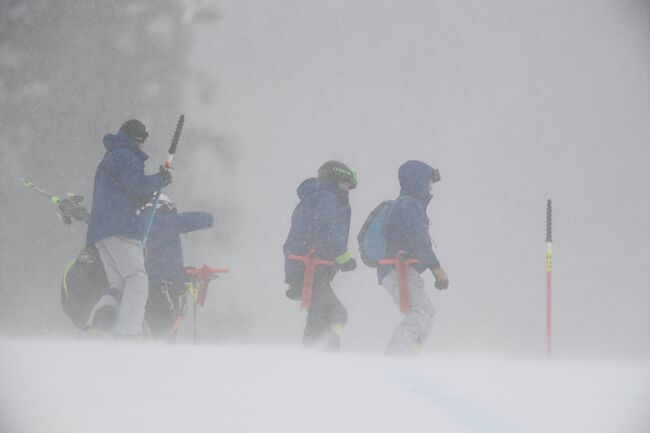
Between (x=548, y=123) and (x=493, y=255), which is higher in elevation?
(x=548, y=123)

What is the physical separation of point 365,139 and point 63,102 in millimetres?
38276

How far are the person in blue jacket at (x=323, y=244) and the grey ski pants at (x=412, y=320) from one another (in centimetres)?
39

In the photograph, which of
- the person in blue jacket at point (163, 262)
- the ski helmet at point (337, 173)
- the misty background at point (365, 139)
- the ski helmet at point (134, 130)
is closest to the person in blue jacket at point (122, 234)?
the ski helmet at point (134, 130)

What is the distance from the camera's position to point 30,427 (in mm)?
2158

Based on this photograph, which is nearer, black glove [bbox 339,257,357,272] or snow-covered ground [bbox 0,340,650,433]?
snow-covered ground [bbox 0,340,650,433]

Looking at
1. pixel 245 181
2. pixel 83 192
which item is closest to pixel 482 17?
pixel 245 181

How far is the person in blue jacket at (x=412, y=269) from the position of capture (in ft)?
16.7

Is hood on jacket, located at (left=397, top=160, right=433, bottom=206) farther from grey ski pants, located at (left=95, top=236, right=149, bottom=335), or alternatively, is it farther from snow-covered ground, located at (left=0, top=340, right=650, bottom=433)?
snow-covered ground, located at (left=0, top=340, right=650, bottom=433)

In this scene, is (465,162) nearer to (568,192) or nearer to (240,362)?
(568,192)

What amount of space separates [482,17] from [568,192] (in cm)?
3524

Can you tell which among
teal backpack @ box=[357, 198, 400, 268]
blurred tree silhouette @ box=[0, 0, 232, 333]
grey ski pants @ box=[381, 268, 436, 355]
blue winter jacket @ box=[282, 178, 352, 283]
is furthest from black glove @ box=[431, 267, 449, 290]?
blurred tree silhouette @ box=[0, 0, 232, 333]

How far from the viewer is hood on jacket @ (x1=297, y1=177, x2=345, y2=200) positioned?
551 cm

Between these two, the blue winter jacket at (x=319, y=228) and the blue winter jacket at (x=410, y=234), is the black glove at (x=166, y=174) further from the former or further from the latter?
the blue winter jacket at (x=410, y=234)

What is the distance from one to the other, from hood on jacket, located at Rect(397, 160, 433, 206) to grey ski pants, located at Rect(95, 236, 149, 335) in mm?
2164
